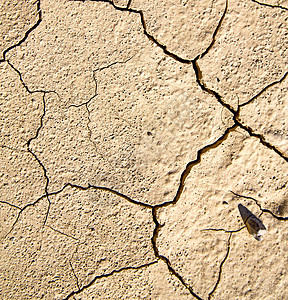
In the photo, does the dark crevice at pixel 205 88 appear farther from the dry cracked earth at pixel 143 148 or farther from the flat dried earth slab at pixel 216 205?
the flat dried earth slab at pixel 216 205

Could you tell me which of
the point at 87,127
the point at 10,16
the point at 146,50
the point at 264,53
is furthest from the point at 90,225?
the point at 264,53

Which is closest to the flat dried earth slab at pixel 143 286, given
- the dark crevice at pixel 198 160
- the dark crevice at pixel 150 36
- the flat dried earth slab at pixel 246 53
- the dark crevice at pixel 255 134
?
the dark crevice at pixel 198 160

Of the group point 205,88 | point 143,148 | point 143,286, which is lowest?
point 143,286

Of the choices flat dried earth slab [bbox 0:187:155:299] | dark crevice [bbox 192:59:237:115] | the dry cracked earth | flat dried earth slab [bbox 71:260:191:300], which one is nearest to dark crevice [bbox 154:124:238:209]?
the dry cracked earth

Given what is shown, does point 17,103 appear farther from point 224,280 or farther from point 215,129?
point 224,280

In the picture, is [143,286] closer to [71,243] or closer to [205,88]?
[71,243]

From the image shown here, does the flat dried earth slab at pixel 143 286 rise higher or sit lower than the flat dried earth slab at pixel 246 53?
lower

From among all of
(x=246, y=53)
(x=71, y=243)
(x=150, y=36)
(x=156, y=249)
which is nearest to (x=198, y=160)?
(x=156, y=249)

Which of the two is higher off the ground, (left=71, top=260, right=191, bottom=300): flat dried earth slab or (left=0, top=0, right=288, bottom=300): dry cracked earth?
(left=0, top=0, right=288, bottom=300): dry cracked earth

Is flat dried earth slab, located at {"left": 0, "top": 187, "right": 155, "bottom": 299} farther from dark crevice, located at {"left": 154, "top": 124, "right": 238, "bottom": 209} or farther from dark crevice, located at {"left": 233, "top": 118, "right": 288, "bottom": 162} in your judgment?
dark crevice, located at {"left": 233, "top": 118, "right": 288, "bottom": 162}
